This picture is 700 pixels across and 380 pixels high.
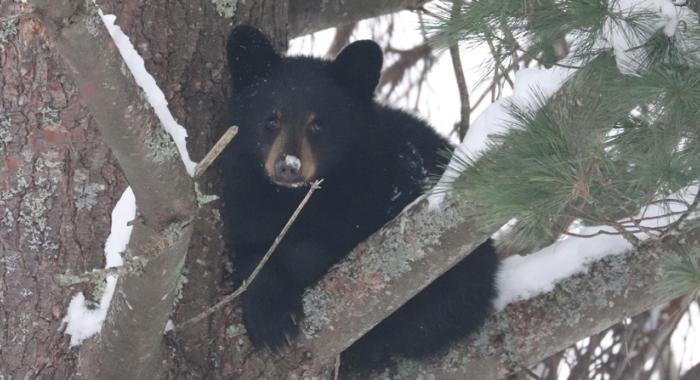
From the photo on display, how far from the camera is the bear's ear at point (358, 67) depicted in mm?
4332

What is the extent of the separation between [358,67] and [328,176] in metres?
0.50

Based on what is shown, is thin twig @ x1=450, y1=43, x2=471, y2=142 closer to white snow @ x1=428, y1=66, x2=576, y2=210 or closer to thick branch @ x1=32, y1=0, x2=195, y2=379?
white snow @ x1=428, y1=66, x2=576, y2=210

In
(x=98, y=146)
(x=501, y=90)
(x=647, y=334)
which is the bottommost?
(x=647, y=334)

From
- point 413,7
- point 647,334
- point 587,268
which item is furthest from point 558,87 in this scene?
point 647,334

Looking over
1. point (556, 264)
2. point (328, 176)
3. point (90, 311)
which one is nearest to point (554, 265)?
point (556, 264)

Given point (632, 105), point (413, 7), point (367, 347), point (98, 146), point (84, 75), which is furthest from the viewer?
point (413, 7)

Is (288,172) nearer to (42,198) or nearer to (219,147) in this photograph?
(42,198)

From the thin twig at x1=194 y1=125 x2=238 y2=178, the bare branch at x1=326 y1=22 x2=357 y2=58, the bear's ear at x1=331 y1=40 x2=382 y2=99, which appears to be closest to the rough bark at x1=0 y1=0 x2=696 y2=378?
the thin twig at x1=194 y1=125 x2=238 y2=178

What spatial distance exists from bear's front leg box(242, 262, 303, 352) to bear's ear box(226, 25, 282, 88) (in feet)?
2.70

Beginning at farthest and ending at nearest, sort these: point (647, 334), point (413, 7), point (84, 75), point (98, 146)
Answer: point (647, 334)
point (413, 7)
point (98, 146)
point (84, 75)

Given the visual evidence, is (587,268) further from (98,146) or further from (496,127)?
(98,146)

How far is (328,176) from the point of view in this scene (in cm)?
426

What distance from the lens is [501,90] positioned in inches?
166

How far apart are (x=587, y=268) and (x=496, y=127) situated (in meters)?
1.09
